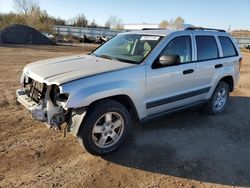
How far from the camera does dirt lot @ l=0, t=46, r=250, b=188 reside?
3.56 m

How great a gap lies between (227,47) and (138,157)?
3481 mm

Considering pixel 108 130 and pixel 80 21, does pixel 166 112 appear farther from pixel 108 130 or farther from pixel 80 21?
pixel 80 21

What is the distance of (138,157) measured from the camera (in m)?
4.12

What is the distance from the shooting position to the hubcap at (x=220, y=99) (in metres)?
6.16

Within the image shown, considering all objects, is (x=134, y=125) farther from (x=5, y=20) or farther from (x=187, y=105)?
(x=5, y=20)

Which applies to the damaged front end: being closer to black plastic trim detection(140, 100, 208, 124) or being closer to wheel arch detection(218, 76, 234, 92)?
black plastic trim detection(140, 100, 208, 124)

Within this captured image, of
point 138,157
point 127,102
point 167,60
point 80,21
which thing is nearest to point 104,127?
point 127,102

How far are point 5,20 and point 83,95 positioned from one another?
155ft

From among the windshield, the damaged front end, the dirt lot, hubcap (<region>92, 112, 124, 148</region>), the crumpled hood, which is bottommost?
the dirt lot

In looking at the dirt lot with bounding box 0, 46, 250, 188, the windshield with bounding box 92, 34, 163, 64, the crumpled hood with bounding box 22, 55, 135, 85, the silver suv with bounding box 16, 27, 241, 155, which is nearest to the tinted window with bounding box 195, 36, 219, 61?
the silver suv with bounding box 16, 27, 241, 155

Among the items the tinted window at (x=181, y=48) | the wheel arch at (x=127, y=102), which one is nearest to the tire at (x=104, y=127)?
the wheel arch at (x=127, y=102)

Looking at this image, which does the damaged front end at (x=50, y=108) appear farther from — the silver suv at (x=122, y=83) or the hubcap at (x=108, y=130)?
the hubcap at (x=108, y=130)

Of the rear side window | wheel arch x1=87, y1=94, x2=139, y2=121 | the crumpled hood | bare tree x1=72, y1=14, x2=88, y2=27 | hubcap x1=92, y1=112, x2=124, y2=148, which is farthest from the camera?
bare tree x1=72, y1=14, x2=88, y2=27

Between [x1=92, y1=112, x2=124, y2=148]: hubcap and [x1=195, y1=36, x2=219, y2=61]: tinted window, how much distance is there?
7.15 feet
